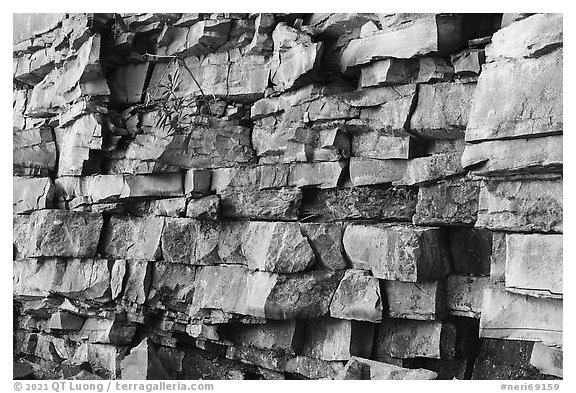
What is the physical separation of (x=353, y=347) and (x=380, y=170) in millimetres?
2442

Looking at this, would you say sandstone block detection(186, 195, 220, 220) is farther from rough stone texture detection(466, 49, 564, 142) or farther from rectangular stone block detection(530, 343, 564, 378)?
rectangular stone block detection(530, 343, 564, 378)

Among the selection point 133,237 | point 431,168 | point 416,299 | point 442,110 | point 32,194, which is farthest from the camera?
point 32,194

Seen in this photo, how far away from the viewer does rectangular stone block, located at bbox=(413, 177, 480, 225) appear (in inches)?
293

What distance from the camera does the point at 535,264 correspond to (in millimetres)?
6336

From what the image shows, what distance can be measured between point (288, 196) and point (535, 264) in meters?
3.64

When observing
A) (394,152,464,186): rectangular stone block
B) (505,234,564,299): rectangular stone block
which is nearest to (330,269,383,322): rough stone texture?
(394,152,464,186): rectangular stone block

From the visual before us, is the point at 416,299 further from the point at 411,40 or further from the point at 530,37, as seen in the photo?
the point at 530,37

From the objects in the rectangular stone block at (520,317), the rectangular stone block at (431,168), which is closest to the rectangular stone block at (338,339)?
the rectangular stone block at (520,317)

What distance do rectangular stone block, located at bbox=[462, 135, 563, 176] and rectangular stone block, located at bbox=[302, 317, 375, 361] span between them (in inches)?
110

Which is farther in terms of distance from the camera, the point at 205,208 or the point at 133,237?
the point at 133,237

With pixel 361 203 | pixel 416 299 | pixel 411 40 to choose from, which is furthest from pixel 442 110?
pixel 416 299

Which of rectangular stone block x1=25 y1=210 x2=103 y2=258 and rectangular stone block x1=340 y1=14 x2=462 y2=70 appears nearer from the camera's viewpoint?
rectangular stone block x1=340 y1=14 x2=462 y2=70

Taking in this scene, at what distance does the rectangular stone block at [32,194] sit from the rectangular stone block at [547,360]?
27.2ft
